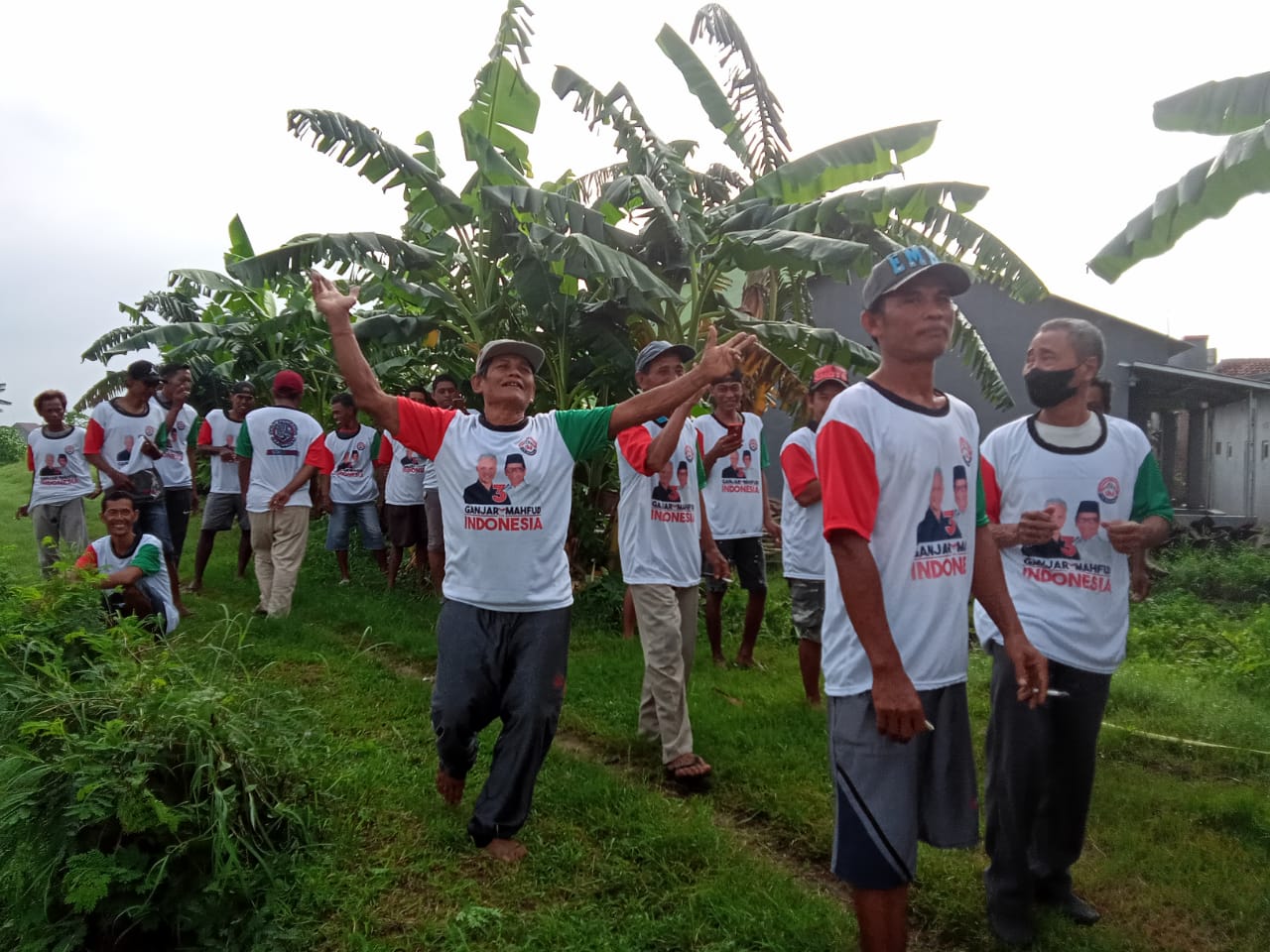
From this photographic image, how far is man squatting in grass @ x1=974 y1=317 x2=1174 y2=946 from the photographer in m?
3.19

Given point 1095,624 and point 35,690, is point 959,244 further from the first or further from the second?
point 35,690

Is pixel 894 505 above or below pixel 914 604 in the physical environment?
above

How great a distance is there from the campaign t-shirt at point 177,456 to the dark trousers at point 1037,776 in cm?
726

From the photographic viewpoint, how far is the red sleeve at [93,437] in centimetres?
758

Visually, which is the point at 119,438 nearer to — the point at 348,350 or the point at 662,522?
the point at 662,522

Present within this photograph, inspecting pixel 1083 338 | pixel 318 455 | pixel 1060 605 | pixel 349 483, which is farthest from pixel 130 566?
pixel 1083 338

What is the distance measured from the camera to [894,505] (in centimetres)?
253

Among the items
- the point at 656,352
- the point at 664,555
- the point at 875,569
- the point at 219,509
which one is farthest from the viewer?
the point at 219,509

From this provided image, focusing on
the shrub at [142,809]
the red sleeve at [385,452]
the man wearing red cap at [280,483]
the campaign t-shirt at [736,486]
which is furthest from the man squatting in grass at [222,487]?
the shrub at [142,809]

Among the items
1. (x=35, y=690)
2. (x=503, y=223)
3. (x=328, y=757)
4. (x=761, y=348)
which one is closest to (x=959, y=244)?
(x=761, y=348)

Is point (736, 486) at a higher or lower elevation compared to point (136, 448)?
lower

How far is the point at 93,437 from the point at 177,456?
2.59ft

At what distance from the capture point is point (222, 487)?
30.3 feet

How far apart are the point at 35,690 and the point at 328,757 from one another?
4.25 feet
